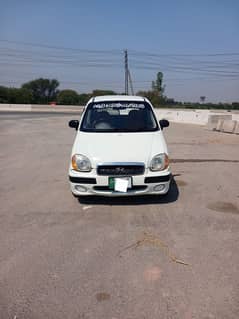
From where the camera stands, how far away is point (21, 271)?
3088 mm

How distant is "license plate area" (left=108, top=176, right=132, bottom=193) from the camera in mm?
4438

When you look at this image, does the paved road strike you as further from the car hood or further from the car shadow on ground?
the car hood

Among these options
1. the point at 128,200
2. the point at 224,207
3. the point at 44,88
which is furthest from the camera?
the point at 44,88

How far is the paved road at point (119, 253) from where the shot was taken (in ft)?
8.46

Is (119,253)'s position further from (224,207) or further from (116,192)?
(224,207)

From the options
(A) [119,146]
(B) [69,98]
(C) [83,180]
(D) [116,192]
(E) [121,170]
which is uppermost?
(A) [119,146]

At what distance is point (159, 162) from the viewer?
183 inches

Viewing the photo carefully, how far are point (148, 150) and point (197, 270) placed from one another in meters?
2.10

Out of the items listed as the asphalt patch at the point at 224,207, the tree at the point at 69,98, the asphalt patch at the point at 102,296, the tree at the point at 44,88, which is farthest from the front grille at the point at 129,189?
the tree at the point at 44,88

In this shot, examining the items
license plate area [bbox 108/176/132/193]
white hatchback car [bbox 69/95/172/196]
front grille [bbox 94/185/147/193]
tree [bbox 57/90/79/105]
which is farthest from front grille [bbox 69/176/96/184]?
tree [bbox 57/90/79/105]

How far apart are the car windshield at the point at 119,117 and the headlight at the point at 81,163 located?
0.96 m

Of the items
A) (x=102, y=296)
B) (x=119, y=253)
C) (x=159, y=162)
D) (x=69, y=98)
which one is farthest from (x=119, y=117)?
(x=69, y=98)

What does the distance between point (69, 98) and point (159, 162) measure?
282ft

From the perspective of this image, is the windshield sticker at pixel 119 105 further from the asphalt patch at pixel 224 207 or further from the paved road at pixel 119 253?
the asphalt patch at pixel 224 207
